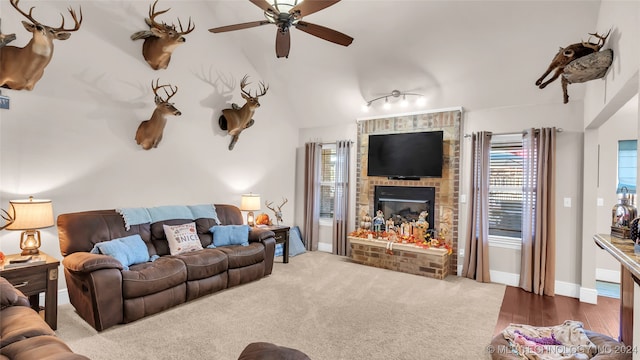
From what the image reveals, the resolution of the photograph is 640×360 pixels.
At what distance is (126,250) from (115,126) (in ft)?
5.23

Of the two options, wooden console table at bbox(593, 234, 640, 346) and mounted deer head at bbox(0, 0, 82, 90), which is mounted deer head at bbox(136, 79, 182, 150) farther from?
wooden console table at bbox(593, 234, 640, 346)

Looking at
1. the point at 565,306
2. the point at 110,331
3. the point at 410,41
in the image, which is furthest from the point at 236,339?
the point at 410,41

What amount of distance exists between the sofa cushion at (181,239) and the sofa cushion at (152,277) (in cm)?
30

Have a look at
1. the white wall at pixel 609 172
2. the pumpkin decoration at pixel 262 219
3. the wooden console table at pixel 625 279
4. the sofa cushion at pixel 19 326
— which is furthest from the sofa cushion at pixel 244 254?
the white wall at pixel 609 172

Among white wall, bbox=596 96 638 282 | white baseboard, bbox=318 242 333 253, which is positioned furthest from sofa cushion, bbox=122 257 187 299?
white wall, bbox=596 96 638 282

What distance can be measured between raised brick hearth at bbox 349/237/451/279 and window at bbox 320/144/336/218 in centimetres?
119

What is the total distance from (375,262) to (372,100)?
8.63 feet

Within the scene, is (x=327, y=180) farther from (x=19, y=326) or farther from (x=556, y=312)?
(x=19, y=326)

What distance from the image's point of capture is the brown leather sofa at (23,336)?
4.81 ft

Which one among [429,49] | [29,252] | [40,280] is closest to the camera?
[40,280]

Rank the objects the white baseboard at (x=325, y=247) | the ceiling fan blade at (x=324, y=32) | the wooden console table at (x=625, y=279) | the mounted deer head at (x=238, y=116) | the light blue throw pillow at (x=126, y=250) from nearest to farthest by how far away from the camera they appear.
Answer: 1. the wooden console table at (x=625, y=279)
2. the ceiling fan blade at (x=324, y=32)
3. the light blue throw pillow at (x=126, y=250)
4. the mounted deer head at (x=238, y=116)
5. the white baseboard at (x=325, y=247)

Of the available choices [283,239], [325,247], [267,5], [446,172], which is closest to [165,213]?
[283,239]

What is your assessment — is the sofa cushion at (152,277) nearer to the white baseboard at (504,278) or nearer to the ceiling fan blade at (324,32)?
the ceiling fan blade at (324,32)

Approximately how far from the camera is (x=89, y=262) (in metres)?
2.79
